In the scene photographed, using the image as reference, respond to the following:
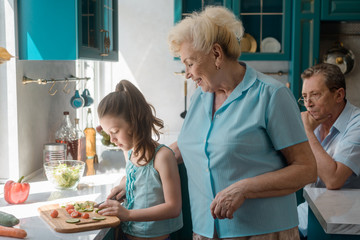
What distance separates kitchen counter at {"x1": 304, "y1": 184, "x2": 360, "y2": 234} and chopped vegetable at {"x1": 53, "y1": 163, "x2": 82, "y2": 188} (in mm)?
971

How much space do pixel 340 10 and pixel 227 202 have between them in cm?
270

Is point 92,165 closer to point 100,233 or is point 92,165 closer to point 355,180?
point 100,233

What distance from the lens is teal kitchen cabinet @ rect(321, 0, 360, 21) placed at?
11.4 feet

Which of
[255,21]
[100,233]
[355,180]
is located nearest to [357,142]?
[355,180]

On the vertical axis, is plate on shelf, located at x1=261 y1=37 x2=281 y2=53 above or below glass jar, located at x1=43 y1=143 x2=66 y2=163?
above

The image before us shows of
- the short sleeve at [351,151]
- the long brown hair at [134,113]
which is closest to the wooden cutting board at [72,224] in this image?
the long brown hair at [134,113]

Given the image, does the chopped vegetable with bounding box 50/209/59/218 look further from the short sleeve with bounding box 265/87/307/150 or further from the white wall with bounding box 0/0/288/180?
Answer: the white wall with bounding box 0/0/288/180

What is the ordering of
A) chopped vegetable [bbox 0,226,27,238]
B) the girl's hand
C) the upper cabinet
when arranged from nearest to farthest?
chopped vegetable [bbox 0,226,27,238]
the girl's hand
the upper cabinet

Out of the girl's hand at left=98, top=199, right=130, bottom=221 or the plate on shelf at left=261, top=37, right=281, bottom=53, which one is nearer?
the girl's hand at left=98, top=199, right=130, bottom=221

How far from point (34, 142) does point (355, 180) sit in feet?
5.17

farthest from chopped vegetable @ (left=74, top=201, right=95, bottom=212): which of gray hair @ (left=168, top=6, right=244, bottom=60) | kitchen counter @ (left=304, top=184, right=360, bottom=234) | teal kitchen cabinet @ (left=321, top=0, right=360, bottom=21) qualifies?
teal kitchen cabinet @ (left=321, top=0, right=360, bottom=21)

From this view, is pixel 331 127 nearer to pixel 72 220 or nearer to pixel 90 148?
pixel 72 220

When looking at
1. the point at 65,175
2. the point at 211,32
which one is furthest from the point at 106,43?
the point at 211,32

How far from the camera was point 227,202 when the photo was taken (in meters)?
1.28
